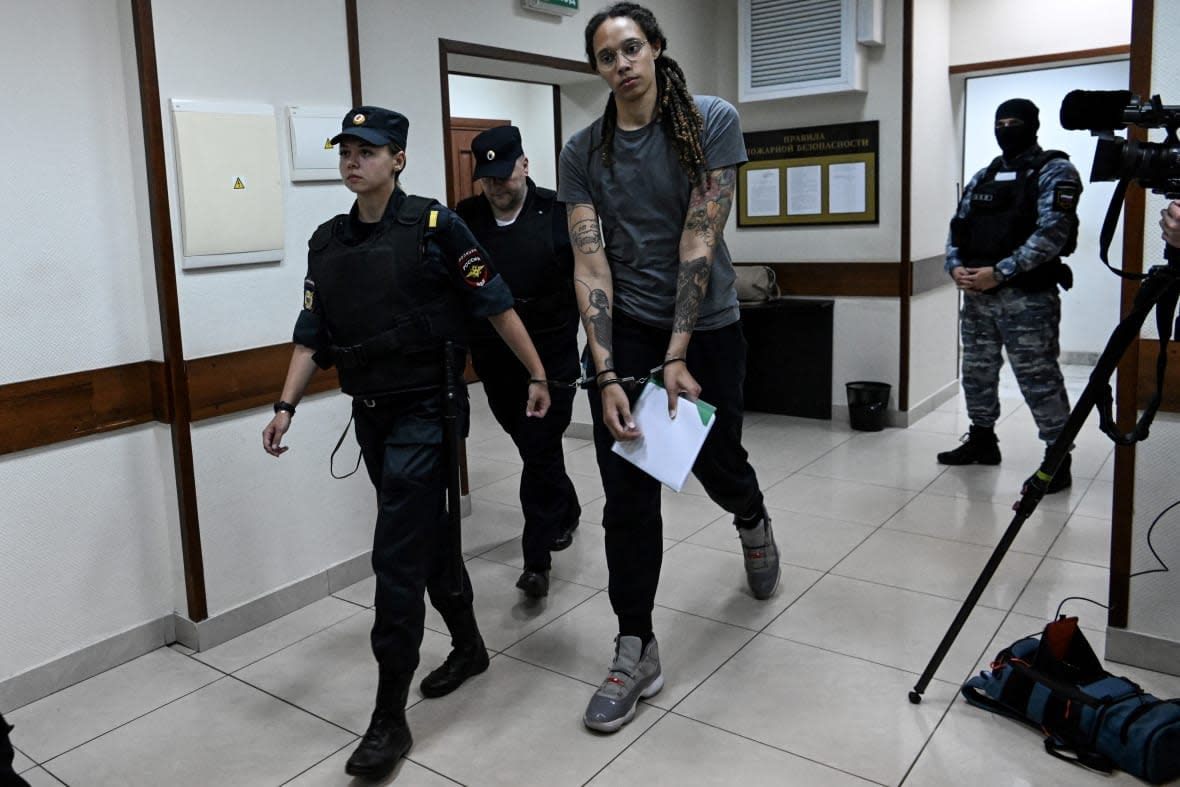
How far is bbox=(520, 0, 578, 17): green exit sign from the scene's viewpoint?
421 cm

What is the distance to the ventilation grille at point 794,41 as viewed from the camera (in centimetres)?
502

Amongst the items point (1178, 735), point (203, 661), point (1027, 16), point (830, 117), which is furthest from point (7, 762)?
point (1027, 16)

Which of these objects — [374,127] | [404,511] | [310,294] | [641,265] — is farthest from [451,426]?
[374,127]

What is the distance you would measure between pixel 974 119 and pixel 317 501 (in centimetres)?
561

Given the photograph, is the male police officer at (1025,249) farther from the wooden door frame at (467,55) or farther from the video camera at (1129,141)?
the video camera at (1129,141)

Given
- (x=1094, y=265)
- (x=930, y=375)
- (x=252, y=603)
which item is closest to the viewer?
(x=252, y=603)

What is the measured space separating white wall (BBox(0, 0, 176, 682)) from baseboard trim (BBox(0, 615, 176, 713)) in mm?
27

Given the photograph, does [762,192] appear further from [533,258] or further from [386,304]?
[386,304]

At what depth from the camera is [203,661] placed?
2777 millimetres

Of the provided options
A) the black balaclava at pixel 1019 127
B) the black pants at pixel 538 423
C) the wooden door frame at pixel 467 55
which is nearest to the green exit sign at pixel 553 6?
the wooden door frame at pixel 467 55

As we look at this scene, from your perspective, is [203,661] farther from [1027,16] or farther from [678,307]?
[1027,16]

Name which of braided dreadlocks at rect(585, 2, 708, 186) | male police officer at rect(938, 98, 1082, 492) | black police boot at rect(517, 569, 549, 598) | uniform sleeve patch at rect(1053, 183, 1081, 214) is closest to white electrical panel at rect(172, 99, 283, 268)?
braided dreadlocks at rect(585, 2, 708, 186)

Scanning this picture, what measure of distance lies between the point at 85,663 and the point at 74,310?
1.00 m

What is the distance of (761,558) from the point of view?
2969 millimetres
